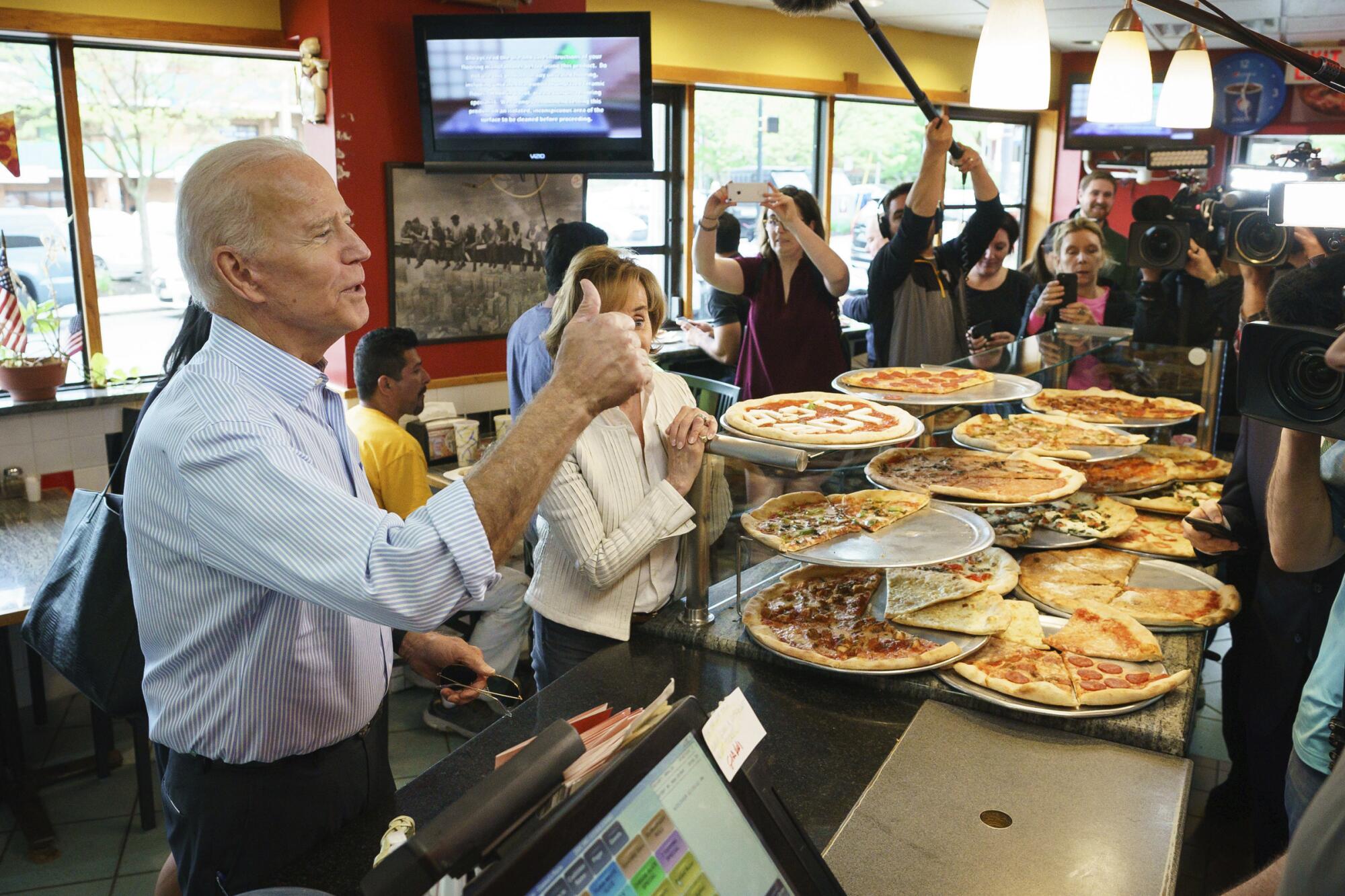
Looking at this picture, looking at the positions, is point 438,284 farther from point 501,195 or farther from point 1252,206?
point 1252,206

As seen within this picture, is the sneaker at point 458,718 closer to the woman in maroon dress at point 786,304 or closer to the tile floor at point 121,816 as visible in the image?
the tile floor at point 121,816

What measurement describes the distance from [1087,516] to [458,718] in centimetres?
224

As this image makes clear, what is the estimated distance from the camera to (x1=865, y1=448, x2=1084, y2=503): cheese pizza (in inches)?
97.0

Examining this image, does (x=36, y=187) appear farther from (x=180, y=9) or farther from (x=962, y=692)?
(x=962, y=692)

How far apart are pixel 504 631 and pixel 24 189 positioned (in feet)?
8.61

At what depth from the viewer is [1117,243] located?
25.2 ft

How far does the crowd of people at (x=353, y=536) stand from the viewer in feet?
3.92

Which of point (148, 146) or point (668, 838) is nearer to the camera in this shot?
point (668, 838)

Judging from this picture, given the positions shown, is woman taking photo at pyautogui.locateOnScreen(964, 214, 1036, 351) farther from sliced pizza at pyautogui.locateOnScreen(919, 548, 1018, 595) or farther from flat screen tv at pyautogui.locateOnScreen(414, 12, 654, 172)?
sliced pizza at pyautogui.locateOnScreen(919, 548, 1018, 595)

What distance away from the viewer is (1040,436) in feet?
10.2

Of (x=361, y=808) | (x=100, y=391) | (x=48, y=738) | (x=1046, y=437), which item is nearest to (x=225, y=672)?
(x=361, y=808)

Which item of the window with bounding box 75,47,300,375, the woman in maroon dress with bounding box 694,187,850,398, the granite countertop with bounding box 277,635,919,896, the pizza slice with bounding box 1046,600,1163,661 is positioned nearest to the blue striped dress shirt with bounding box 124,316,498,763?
the granite countertop with bounding box 277,635,919,896

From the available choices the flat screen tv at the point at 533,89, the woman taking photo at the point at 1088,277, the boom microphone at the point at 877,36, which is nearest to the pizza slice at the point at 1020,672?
the boom microphone at the point at 877,36

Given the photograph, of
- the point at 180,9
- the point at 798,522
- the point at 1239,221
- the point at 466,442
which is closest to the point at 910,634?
the point at 798,522
